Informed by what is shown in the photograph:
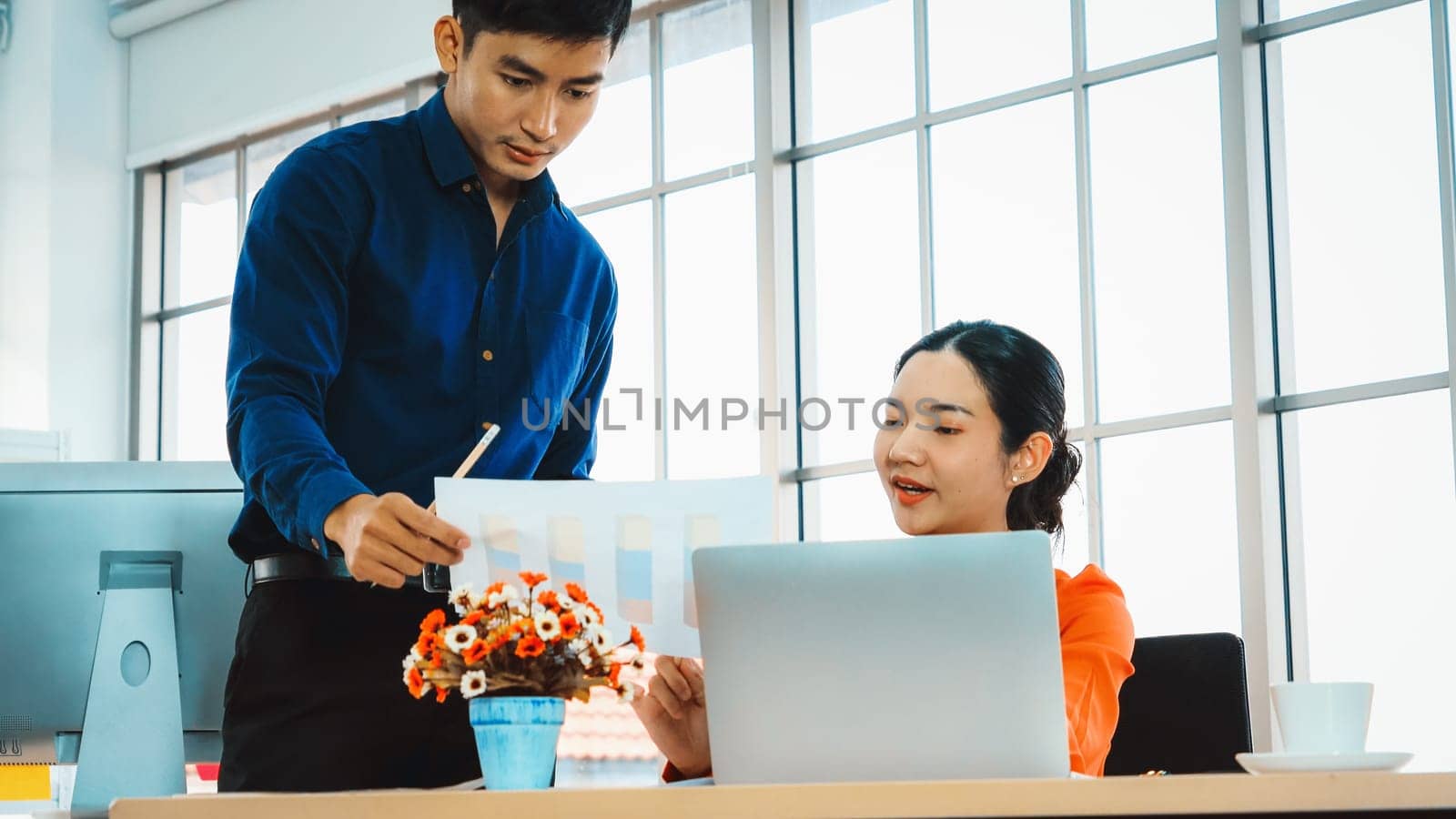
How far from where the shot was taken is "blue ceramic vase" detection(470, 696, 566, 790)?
109cm

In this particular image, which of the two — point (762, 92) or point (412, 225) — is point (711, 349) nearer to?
point (762, 92)

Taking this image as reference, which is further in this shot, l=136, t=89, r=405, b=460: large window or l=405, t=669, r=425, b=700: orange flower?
l=136, t=89, r=405, b=460: large window

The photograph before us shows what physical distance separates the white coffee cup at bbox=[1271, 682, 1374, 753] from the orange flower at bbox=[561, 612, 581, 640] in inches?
18.3

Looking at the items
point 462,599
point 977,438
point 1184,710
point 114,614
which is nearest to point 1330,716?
point 462,599

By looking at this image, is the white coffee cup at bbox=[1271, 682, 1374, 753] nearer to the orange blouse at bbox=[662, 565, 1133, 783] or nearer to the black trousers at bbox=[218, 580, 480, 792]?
the orange blouse at bbox=[662, 565, 1133, 783]

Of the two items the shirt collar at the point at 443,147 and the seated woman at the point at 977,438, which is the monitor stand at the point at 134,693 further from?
the seated woman at the point at 977,438

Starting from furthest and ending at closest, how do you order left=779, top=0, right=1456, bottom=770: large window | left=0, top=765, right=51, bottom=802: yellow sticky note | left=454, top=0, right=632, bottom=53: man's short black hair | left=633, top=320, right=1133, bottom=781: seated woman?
left=0, top=765, right=51, bottom=802: yellow sticky note < left=779, top=0, right=1456, bottom=770: large window < left=633, top=320, right=1133, bottom=781: seated woman < left=454, top=0, right=632, bottom=53: man's short black hair

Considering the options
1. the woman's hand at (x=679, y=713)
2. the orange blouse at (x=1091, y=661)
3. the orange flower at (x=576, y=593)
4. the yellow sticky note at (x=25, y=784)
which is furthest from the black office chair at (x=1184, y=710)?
the yellow sticky note at (x=25, y=784)

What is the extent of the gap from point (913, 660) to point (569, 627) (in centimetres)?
27

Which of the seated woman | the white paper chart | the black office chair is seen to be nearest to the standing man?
the white paper chart

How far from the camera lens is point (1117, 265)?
465 cm

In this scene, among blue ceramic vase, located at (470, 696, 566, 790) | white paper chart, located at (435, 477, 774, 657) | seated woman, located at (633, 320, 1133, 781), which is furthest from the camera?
seated woman, located at (633, 320, 1133, 781)

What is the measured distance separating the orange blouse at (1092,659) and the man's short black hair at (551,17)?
764 mm

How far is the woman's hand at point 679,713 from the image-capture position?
1512mm
